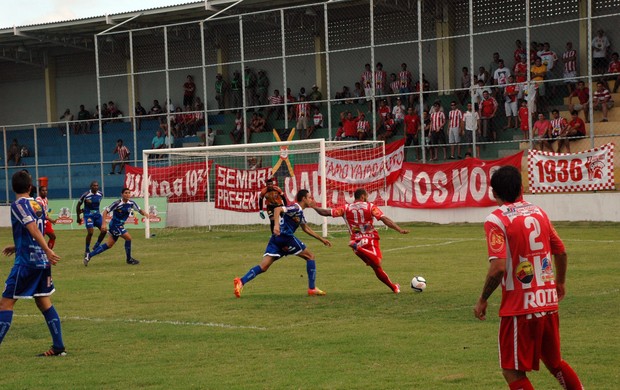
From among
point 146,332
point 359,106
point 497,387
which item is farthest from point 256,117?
point 497,387

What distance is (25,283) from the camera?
34.8ft

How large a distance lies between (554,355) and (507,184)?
1.27m

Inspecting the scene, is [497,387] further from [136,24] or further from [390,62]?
[136,24]

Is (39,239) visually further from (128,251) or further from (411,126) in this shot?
(411,126)

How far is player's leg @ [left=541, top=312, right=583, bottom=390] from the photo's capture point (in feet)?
22.7

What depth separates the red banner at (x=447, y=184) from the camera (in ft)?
100

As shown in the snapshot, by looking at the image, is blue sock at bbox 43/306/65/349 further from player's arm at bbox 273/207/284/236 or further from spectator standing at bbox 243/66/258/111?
spectator standing at bbox 243/66/258/111

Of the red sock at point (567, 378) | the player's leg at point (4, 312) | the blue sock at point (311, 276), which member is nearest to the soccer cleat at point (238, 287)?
the blue sock at point (311, 276)

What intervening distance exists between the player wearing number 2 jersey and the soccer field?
1.74 metres

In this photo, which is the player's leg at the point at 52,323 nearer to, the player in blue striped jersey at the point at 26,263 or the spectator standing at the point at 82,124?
the player in blue striped jersey at the point at 26,263

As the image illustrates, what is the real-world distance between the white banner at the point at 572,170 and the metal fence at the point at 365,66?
753 millimetres

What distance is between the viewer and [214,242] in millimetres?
29250

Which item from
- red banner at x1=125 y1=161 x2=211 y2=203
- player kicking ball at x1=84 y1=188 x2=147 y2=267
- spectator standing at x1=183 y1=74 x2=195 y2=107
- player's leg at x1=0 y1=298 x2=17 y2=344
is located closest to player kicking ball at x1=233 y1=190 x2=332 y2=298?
player's leg at x1=0 y1=298 x2=17 y2=344

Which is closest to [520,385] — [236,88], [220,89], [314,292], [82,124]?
[314,292]
